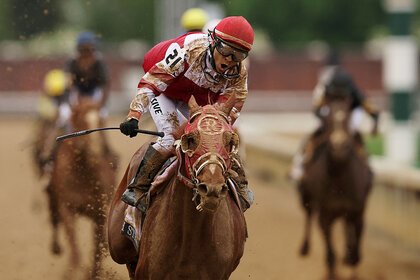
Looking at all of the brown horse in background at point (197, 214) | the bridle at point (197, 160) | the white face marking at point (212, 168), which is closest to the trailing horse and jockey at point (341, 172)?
the brown horse in background at point (197, 214)

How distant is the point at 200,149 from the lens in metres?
4.21

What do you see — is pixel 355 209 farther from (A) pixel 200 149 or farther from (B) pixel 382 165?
(A) pixel 200 149

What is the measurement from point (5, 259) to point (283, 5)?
29217 mm

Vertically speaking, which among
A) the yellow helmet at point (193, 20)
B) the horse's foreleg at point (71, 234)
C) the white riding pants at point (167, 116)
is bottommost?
the horse's foreleg at point (71, 234)

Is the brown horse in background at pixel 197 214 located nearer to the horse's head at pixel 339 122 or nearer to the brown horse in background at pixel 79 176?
the brown horse in background at pixel 79 176

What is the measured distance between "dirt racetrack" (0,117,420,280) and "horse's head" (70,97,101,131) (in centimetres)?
31

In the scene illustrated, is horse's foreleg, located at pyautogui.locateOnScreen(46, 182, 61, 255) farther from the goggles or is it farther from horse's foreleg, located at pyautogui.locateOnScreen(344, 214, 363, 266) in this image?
the goggles

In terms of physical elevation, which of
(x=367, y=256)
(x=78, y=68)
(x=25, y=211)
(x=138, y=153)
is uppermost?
(x=138, y=153)

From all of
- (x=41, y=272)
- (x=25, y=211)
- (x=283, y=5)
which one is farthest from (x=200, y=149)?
(x=283, y=5)

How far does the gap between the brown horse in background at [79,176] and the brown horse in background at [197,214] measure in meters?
2.62

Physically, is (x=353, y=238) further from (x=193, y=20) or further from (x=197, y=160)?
(x=197, y=160)

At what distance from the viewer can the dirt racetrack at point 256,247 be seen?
26.5 ft

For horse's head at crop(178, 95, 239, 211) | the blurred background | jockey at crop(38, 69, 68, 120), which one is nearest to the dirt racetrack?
the blurred background

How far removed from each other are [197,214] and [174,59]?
1.03 meters
